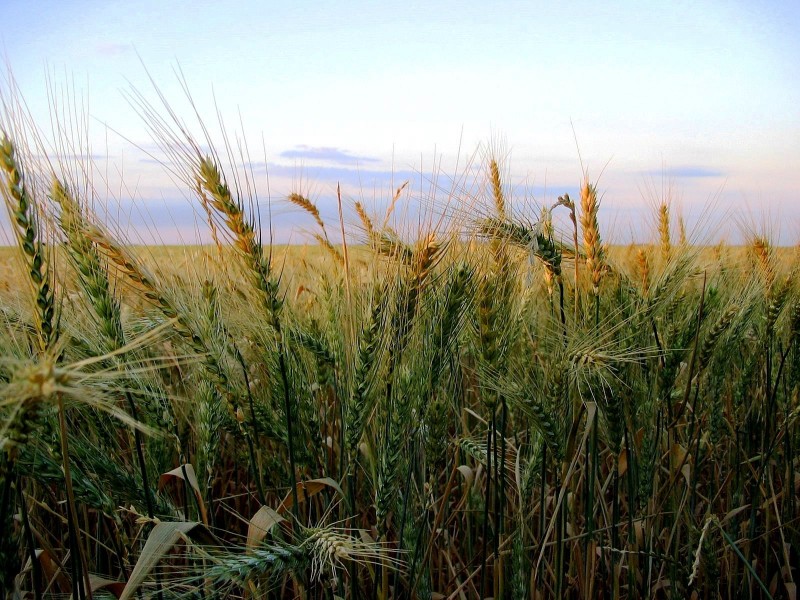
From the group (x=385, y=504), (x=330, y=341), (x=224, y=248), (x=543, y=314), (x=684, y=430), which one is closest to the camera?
(x=385, y=504)

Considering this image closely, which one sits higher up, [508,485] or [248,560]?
[248,560]

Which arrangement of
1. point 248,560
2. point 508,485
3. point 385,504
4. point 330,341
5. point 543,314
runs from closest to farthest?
point 248,560, point 385,504, point 330,341, point 508,485, point 543,314

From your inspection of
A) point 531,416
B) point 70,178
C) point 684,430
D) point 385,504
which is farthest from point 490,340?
point 684,430

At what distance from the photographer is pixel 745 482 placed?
2623 mm

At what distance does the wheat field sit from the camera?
3.95 feet

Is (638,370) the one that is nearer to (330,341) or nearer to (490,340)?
(490,340)

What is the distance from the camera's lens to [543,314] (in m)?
2.32

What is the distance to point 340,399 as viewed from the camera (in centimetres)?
152

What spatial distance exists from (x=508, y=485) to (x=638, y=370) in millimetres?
587

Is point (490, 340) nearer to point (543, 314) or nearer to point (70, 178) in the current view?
point (543, 314)

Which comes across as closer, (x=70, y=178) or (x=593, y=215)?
(x=70, y=178)

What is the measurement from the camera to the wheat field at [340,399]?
1.20 meters

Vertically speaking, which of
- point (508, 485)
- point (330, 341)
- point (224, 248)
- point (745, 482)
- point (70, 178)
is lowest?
point (745, 482)

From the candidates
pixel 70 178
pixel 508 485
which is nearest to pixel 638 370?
pixel 508 485
